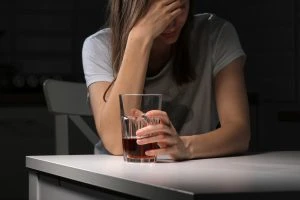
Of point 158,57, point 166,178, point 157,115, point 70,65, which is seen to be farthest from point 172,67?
point 70,65

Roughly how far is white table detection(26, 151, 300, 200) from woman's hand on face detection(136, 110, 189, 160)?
0.03m

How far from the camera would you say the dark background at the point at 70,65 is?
3398 mm

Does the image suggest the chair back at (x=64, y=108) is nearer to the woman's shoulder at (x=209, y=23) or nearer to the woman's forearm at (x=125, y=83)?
the woman's forearm at (x=125, y=83)

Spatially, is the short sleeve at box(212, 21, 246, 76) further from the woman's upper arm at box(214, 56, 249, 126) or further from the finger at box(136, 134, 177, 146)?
the finger at box(136, 134, 177, 146)

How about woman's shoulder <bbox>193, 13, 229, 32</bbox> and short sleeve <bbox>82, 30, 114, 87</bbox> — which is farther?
woman's shoulder <bbox>193, 13, 229, 32</bbox>

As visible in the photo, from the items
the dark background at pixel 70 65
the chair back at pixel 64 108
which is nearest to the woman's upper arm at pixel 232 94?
the chair back at pixel 64 108

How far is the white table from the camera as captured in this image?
0.83m

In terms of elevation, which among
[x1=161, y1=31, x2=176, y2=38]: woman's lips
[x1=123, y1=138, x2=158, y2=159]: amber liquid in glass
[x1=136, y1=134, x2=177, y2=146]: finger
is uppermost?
[x1=161, y1=31, x2=176, y2=38]: woman's lips

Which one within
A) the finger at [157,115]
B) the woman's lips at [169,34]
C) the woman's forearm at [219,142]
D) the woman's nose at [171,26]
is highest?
the woman's nose at [171,26]

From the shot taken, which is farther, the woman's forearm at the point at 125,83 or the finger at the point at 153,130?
the woman's forearm at the point at 125,83

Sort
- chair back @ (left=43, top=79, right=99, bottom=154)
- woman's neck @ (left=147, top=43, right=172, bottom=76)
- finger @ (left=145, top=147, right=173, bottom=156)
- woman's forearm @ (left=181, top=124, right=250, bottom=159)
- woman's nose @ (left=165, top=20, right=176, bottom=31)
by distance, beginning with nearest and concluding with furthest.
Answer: finger @ (left=145, top=147, right=173, bottom=156) < woman's forearm @ (left=181, top=124, right=250, bottom=159) < woman's nose @ (left=165, top=20, right=176, bottom=31) < woman's neck @ (left=147, top=43, right=172, bottom=76) < chair back @ (left=43, top=79, right=99, bottom=154)

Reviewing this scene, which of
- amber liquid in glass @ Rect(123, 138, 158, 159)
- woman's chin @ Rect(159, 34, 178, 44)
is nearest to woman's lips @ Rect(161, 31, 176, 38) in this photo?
woman's chin @ Rect(159, 34, 178, 44)

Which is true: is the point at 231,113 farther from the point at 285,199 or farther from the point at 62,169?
the point at 285,199

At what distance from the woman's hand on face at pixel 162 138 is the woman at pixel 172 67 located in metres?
0.23
